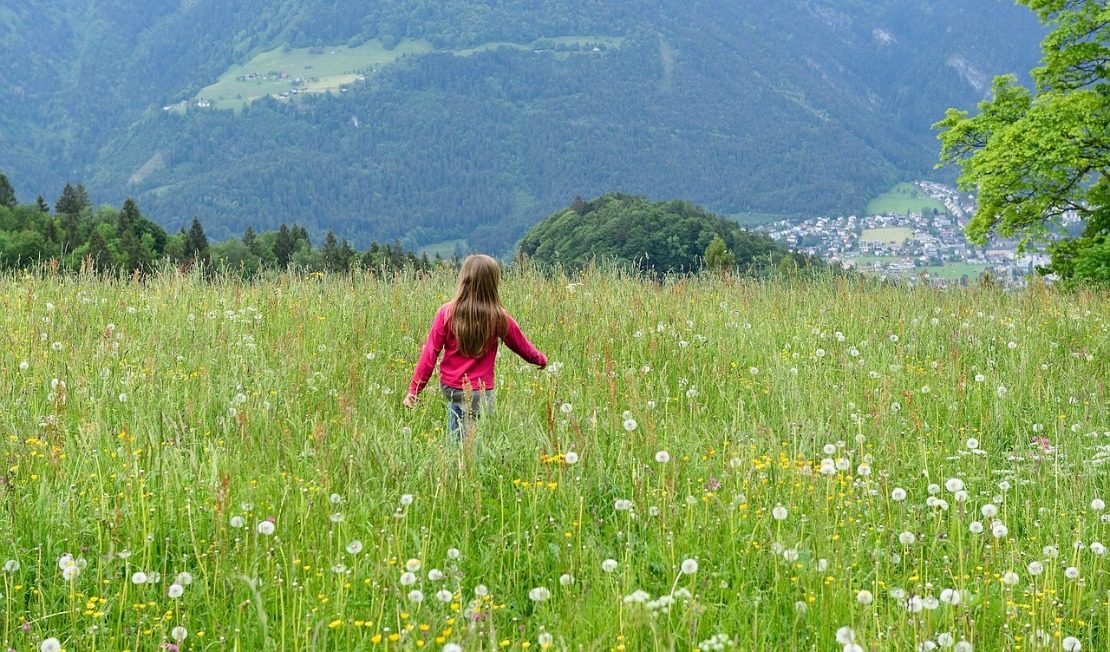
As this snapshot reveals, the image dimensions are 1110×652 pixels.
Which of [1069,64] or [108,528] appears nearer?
[108,528]

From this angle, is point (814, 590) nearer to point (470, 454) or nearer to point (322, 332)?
point (470, 454)

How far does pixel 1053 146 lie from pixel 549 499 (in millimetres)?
20824

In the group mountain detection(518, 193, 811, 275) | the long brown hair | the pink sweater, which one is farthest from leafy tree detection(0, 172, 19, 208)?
the long brown hair

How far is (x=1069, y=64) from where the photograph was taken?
22.8 m

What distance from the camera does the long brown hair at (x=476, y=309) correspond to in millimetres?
5703

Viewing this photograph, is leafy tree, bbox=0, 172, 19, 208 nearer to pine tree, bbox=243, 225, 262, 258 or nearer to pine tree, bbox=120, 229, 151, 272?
pine tree, bbox=120, 229, 151, 272

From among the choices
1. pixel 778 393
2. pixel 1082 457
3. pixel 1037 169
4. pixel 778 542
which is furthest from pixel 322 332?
pixel 1037 169

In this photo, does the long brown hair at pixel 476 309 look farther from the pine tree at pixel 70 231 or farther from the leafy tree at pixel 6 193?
the leafy tree at pixel 6 193

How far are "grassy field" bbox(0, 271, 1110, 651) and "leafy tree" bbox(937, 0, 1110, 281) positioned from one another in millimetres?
15781

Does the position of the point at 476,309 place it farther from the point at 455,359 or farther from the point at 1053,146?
the point at 1053,146

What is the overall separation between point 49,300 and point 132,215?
64432mm

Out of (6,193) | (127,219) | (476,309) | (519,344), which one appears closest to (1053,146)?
(519,344)

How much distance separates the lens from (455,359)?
5883 mm

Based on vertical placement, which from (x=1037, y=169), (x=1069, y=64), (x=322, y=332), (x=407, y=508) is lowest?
(x=407, y=508)
